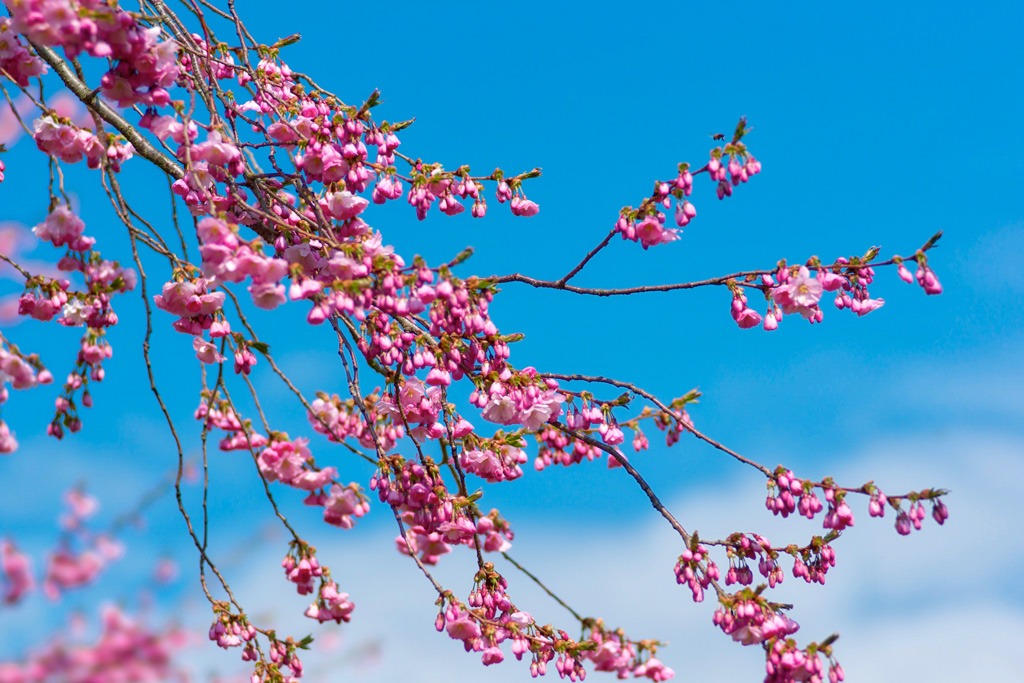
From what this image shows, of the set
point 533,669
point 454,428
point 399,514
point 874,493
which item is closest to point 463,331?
point 454,428

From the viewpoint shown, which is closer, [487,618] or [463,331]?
[463,331]

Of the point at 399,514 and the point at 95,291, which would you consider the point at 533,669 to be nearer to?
the point at 399,514

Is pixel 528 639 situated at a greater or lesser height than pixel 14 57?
lesser

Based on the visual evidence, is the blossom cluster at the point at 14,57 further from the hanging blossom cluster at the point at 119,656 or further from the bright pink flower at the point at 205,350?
the hanging blossom cluster at the point at 119,656

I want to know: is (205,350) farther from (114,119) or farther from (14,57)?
(14,57)

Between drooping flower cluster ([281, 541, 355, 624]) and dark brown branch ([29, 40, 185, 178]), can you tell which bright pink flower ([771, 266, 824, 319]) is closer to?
drooping flower cluster ([281, 541, 355, 624])

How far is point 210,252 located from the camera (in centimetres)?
295

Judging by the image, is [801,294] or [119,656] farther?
[801,294]

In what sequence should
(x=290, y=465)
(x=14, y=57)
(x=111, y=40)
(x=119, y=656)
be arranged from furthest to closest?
(x=14, y=57) < (x=290, y=465) < (x=111, y=40) < (x=119, y=656)

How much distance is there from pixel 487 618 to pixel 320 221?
191 cm

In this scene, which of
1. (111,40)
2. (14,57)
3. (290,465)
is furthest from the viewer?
(14,57)

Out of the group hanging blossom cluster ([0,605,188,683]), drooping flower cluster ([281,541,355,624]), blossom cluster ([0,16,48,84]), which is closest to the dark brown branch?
blossom cluster ([0,16,48,84])

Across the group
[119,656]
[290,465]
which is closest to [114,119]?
[290,465]

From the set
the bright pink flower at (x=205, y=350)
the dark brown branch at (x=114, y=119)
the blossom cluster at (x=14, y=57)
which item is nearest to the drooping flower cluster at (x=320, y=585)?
the bright pink flower at (x=205, y=350)
